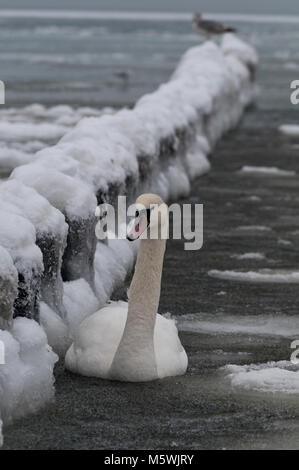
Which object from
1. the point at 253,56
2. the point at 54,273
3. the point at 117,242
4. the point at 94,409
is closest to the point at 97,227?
the point at 117,242

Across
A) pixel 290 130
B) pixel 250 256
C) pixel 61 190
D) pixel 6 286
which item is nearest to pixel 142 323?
pixel 6 286

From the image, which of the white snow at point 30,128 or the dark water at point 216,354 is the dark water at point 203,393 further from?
the white snow at point 30,128

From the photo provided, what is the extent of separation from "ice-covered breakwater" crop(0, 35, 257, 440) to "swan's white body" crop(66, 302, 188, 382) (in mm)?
301

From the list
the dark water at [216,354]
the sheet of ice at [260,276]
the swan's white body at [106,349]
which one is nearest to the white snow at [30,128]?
the dark water at [216,354]

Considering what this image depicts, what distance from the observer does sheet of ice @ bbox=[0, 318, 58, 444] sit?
6.46 metres

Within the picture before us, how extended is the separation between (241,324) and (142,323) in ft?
5.33

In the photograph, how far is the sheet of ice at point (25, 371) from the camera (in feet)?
21.2

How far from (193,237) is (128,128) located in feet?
4.35

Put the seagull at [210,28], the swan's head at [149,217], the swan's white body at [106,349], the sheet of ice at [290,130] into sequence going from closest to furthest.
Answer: the swan's head at [149,217] < the swan's white body at [106,349] < the sheet of ice at [290,130] < the seagull at [210,28]

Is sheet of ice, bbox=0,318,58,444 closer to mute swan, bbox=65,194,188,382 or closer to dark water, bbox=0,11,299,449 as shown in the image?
dark water, bbox=0,11,299,449

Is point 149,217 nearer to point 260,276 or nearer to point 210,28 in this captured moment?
point 260,276

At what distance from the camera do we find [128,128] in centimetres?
1254

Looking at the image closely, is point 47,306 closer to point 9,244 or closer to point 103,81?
point 9,244

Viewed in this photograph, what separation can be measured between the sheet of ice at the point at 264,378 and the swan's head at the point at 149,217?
92 cm
